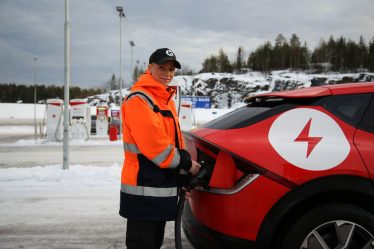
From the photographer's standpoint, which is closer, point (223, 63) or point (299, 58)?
point (299, 58)

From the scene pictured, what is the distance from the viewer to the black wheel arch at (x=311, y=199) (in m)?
2.27

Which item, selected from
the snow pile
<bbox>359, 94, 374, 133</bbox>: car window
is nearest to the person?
Answer: <bbox>359, 94, 374, 133</bbox>: car window

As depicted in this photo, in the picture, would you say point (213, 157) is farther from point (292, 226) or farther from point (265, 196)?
point (292, 226)

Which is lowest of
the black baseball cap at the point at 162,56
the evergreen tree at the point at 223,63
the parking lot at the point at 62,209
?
the parking lot at the point at 62,209

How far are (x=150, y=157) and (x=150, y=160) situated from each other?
0.10 metres

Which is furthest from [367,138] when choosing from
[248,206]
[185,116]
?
[185,116]

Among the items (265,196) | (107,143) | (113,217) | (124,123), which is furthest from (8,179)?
(107,143)

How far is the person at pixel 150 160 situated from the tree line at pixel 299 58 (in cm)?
12468

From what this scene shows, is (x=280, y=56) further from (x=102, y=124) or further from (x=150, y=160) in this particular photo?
(x=150, y=160)

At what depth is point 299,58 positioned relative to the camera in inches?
5118

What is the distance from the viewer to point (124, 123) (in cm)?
244

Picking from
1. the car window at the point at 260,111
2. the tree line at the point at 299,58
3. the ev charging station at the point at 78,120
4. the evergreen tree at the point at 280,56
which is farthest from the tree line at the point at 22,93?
the car window at the point at 260,111

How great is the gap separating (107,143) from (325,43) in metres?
133

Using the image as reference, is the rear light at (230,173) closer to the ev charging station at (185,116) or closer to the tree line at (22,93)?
the ev charging station at (185,116)
